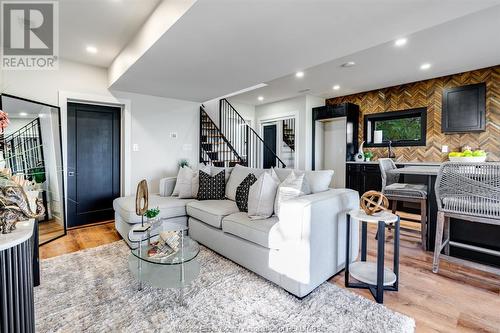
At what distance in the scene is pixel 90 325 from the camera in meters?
1.62

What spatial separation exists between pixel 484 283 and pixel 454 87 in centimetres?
384

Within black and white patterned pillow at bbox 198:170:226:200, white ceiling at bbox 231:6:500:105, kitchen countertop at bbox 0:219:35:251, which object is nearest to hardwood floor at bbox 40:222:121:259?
black and white patterned pillow at bbox 198:170:226:200

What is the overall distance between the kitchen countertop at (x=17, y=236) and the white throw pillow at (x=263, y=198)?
1.67 metres

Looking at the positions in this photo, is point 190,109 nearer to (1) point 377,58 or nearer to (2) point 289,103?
(2) point 289,103

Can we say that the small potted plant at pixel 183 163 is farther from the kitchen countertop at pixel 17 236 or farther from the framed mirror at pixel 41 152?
the kitchen countertop at pixel 17 236

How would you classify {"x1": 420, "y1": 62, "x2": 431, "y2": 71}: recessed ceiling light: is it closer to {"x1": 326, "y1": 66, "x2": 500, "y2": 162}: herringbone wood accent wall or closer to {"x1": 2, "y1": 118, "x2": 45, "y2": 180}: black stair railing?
{"x1": 326, "y1": 66, "x2": 500, "y2": 162}: herringbone wood accent wall

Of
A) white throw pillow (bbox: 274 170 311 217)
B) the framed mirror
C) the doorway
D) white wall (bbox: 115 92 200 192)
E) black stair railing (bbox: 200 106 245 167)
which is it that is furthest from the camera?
the doorway

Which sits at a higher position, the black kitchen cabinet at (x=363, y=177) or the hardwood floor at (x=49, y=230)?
the black kitchen cabinet at (x=363, y=177)

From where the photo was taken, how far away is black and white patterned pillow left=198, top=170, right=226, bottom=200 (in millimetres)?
3367

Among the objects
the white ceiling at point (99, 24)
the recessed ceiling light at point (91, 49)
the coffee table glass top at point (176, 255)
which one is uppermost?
the recessed ceiling light at point (91, 49)

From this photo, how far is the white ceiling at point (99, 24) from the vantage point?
2410mm

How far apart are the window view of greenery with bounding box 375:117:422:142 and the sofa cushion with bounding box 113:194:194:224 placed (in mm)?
4616

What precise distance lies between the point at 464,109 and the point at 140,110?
5806mm

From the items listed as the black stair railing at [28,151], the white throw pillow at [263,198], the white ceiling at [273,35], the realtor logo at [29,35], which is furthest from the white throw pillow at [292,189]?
the black stair railing at [28,151]
